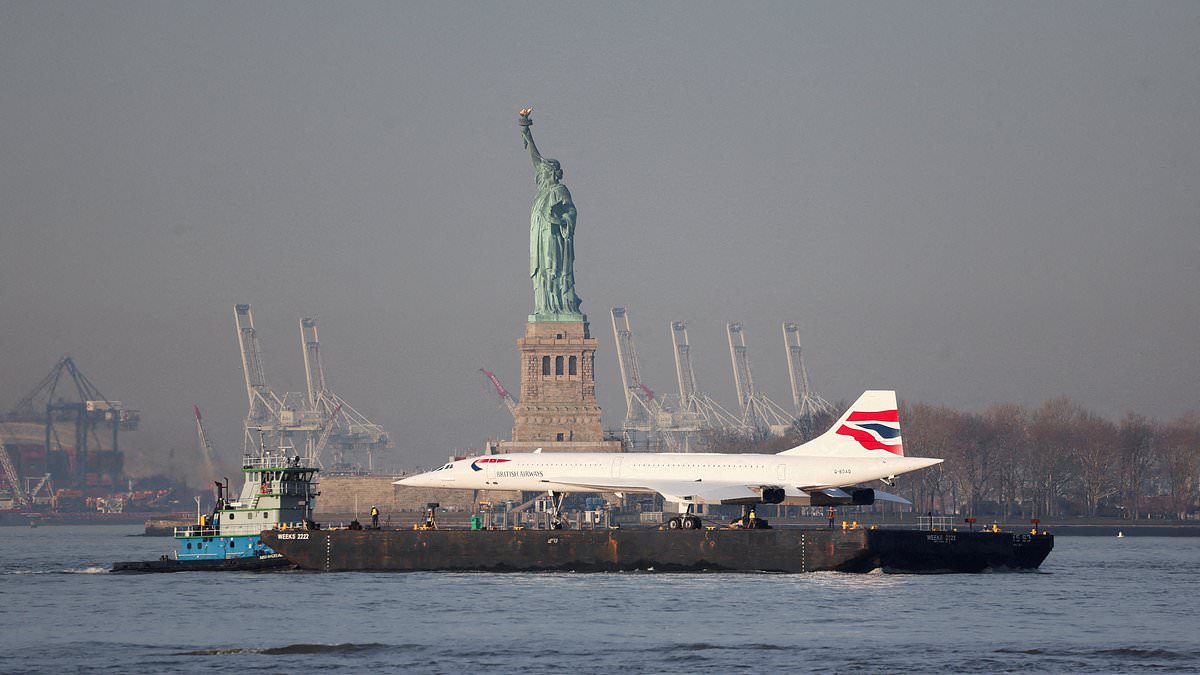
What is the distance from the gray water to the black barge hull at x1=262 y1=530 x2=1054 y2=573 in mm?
1052

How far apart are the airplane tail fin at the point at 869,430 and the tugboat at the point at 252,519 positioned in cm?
3388

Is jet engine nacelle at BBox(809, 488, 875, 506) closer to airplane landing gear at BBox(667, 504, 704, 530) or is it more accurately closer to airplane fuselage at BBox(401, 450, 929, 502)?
airplane fuselage at BBox(401, 450, 929, 502)

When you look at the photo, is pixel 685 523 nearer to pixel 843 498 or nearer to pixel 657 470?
pixel 657 470

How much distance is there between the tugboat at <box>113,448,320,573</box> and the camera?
119000 millimetres

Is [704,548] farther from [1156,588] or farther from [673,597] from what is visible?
[1156,588]

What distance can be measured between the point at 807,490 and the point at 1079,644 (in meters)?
43.9

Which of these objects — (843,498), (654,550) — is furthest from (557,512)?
(843,498)

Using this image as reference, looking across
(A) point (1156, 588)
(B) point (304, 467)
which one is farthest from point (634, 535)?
(A) point (1156, 588)

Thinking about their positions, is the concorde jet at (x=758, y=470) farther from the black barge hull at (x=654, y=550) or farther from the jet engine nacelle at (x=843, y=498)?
the black barge hull at (x=654, y=550)

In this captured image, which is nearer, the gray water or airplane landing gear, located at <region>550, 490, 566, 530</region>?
the gray water

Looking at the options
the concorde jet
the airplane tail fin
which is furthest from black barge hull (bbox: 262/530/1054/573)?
the airplane tail fin

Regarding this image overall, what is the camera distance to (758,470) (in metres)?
123

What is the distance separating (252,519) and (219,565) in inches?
138

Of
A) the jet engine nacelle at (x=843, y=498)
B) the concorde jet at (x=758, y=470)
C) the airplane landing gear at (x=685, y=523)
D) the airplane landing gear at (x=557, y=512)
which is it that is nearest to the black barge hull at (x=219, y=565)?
the airplane landing gear at (x=557, y=512)
